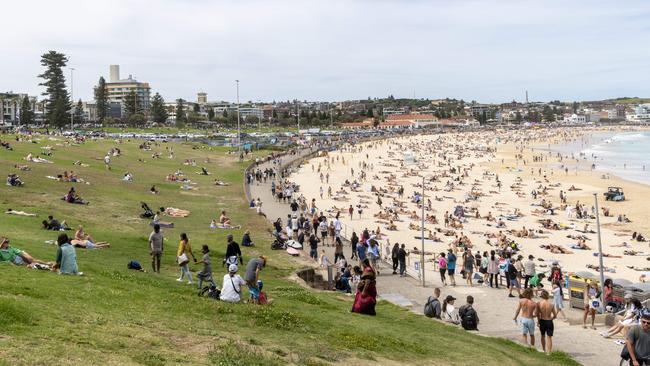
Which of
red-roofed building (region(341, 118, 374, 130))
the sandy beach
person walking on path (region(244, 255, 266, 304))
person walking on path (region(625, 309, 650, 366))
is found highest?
red-roofed building (region(341, 118, 374, 130))

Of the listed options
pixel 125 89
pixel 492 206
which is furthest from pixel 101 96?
pixel 492 206

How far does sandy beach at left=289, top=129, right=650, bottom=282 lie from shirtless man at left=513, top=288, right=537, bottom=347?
8.29 metres

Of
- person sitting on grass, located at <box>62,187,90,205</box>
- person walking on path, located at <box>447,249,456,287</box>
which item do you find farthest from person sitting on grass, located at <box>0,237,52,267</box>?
person sitting on grass, located at <box>62,187,90,205</box>

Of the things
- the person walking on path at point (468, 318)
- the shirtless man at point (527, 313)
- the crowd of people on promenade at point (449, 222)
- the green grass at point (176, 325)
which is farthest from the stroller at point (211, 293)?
the shirtless man at point (527, 313)

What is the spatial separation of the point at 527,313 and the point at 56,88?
82605 mm

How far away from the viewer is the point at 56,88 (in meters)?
82.6

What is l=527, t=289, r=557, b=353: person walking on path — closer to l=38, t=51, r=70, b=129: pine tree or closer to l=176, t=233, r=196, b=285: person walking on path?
l=176, t=233, r=196, b=285: person walking on path

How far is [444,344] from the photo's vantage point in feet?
33.6

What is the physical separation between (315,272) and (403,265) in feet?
9.53

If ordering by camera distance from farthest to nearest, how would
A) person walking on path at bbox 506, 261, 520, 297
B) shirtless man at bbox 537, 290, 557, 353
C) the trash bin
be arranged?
person walking on path at bbox 506, 261, 520, 297
the trash bin
shirtless man at bbox 537, 290, 557, 353

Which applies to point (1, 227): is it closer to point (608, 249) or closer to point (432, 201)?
point (608, 249)

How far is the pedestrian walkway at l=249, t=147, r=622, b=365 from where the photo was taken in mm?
11648

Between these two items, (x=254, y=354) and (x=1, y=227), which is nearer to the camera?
(x=254, y=354)

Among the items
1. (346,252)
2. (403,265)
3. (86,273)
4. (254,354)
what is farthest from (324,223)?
(254,354)
